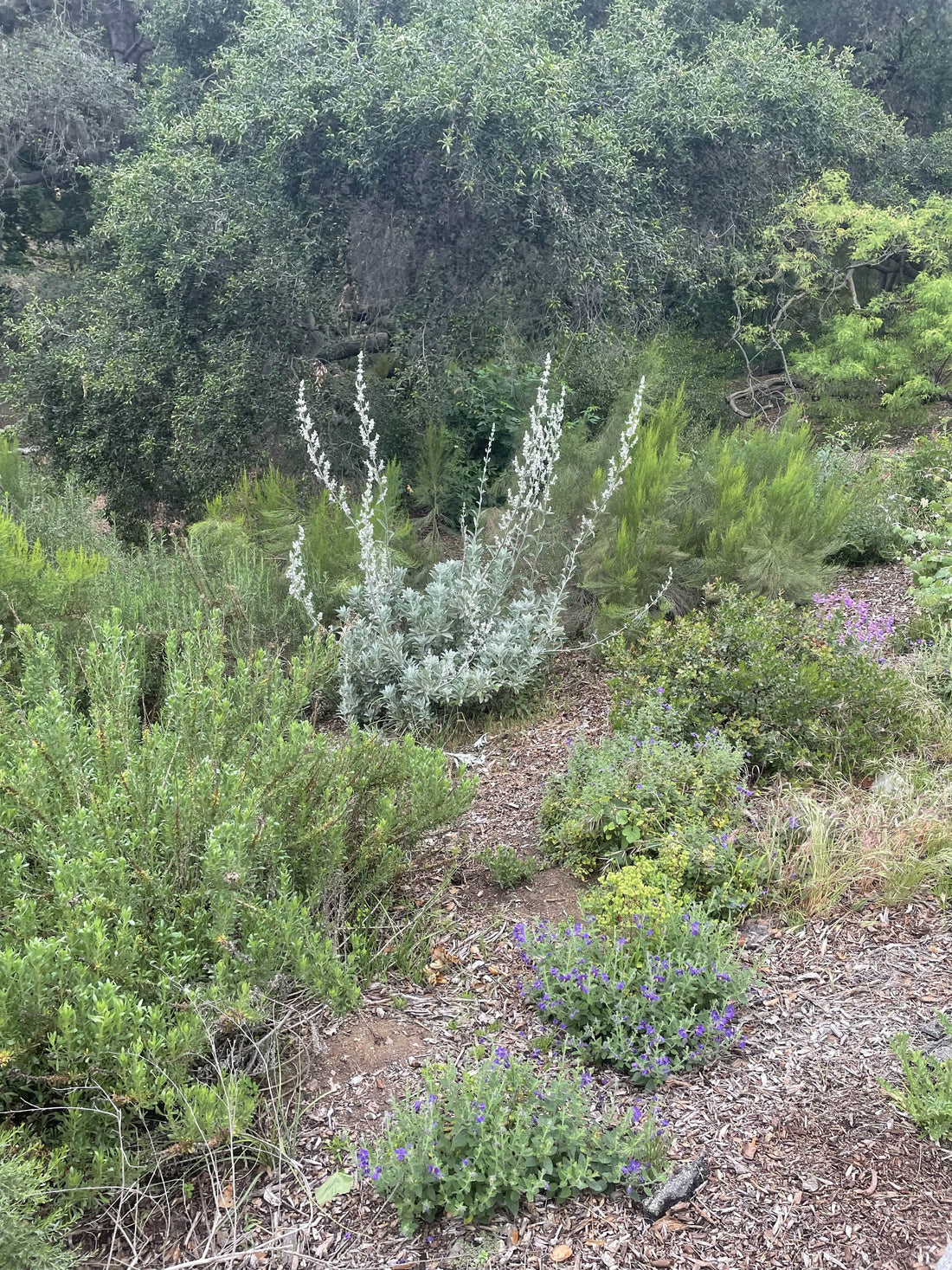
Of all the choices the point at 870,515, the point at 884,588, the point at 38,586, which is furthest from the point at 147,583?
the point at 870,515

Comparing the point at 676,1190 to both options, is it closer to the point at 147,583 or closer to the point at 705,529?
the point at 147,583

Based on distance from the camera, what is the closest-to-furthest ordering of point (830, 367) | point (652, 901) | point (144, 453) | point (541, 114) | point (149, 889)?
point (149, 889) < point (652, 901) < point (541, 114) < point (144, 453) < point (830, 367)

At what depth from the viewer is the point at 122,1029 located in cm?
181

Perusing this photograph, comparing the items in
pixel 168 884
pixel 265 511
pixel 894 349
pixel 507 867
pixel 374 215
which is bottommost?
pixel 507 867

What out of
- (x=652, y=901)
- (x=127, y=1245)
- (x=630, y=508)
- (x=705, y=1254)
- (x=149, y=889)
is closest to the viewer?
(x=705, y=1254)

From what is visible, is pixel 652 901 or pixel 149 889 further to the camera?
pixel 652 901

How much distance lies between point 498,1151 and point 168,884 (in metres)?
1.01

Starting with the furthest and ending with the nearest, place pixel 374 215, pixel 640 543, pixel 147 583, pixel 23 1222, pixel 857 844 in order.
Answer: pixel 374 215 → pixel 640 543 → pixel 147 583 → pixel 857 844 → pixel 23 1222

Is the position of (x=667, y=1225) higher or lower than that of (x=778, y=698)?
lower

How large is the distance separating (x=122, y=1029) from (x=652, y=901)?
1452mm

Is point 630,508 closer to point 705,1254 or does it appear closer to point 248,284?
point 248,284

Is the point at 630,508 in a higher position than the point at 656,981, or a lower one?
higher

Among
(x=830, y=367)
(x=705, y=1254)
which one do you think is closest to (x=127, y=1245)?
(x=705, y=1254)

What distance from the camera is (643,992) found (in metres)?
2.25
